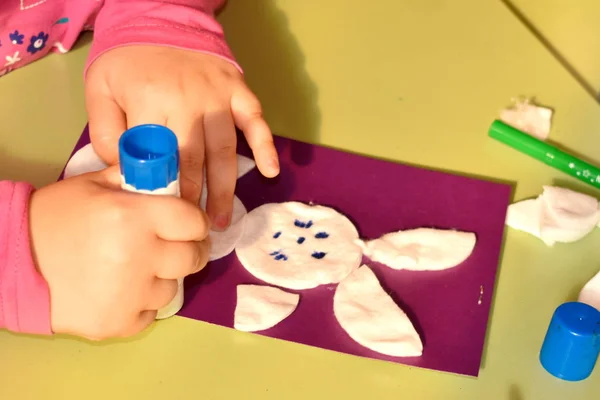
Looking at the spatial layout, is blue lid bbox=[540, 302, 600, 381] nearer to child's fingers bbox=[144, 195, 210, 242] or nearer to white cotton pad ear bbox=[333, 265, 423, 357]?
white cotton pad ear bbox=[333, 265, 423, 357]

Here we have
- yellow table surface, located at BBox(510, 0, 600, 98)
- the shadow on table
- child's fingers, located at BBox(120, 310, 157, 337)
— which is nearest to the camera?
child's fingers, located at BBox(120, 310, 157, 337)

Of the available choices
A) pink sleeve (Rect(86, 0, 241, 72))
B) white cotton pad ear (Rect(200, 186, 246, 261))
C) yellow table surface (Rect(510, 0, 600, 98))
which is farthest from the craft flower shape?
yellow table surface (Rect(510, 0, 600, 98))

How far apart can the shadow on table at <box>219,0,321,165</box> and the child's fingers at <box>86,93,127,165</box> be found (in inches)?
6.7

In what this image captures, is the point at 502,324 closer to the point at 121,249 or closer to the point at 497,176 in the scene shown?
the point at 497,176

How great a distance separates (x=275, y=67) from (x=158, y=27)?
165 mm

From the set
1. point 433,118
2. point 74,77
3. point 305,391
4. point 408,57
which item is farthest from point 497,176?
point 74,77

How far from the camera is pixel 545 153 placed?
2.38 feet

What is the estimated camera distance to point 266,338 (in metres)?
0.57

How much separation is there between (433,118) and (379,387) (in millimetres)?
337

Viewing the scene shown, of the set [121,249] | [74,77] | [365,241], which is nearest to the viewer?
[121,249]

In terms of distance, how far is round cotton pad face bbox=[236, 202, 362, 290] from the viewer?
24.0 inches

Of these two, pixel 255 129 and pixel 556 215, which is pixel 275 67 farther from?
pixel 556 215

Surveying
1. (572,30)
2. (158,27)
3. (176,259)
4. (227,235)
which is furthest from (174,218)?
(572,30)

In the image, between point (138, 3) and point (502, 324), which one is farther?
point (138, 3)
